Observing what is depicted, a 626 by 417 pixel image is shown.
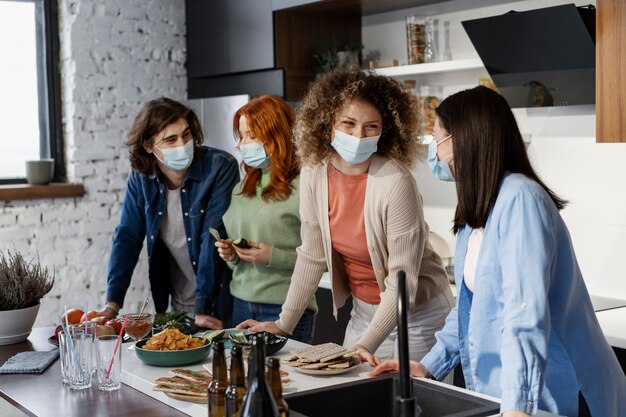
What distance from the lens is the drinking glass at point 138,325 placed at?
2.42 metres

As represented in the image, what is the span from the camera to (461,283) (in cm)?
217

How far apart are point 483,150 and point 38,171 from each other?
351 centimetres

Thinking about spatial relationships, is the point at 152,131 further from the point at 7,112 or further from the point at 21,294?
the point at 7,112

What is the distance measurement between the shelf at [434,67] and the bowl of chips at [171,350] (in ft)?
6.80

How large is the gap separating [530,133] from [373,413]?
2.17 metres

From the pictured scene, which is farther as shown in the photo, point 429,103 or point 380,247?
point 429,103

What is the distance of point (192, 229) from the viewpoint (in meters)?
3.20

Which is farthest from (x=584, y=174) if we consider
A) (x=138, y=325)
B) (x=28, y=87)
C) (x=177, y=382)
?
(x=28, y=87)

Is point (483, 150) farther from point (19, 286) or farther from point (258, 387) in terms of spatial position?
point (19, 286)

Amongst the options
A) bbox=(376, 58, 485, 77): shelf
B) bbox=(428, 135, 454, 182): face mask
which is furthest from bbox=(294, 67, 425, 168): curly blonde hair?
bbox=(376, 58, 485, 77): shelf

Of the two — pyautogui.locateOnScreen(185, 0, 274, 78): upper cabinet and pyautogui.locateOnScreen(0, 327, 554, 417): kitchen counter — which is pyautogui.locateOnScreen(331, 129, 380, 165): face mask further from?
pyautogui.locateOnScreen(185, 0, 274, 78): upper cabinet

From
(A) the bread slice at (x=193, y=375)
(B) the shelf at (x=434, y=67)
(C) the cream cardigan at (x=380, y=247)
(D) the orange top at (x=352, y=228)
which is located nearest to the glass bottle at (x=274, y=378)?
(A) the bread slice at (x=193, y=375)

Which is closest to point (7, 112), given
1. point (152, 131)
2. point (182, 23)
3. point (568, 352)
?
point (182, 23)

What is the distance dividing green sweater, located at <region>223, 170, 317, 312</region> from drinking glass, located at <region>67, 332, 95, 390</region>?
900mm
